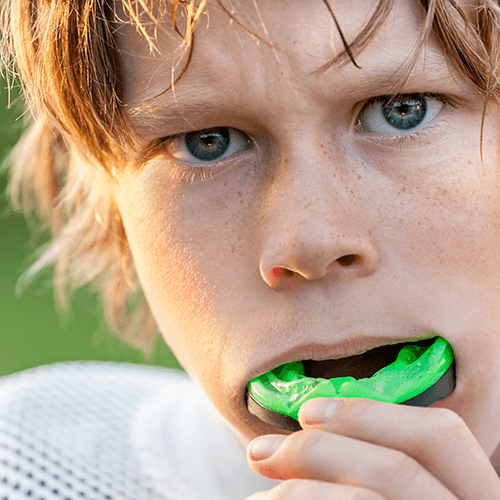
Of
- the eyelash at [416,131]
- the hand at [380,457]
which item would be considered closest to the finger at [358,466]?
the hand at [380,457]

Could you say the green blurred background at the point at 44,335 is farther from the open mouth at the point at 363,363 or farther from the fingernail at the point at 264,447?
the fingernail at the point at 264,447

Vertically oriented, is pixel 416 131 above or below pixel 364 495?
above

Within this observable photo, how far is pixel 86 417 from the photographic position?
1.29 m

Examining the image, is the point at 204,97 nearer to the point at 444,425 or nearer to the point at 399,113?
the point at 399,113

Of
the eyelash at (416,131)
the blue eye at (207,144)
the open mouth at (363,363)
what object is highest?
the blue eye at (207,144)

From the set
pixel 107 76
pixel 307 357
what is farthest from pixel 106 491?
pixel 107 76

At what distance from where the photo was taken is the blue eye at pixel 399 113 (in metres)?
0.79

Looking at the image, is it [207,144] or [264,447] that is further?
[207,144]

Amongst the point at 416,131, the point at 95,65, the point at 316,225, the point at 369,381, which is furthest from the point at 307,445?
the point at 95,65

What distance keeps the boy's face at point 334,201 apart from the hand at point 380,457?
0.36 feet

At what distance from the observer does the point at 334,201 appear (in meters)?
0.72

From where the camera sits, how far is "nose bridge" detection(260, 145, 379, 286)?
0.70 metres

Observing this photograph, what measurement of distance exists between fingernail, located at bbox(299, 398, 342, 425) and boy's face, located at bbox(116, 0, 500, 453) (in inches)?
3.7

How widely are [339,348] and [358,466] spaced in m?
0.16
